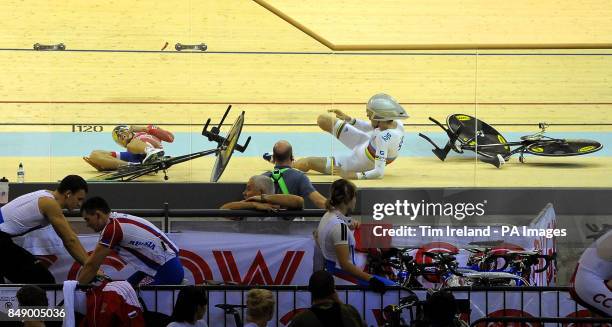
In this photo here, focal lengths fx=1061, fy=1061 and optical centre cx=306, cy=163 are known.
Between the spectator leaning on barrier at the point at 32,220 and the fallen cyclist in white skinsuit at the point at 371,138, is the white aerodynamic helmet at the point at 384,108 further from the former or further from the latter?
the spectator leaning on barrier at the point at 32,220

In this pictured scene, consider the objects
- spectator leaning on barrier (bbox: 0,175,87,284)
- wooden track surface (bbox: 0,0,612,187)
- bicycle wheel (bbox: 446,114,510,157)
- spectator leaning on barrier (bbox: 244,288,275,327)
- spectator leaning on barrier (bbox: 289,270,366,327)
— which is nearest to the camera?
spectator leaning on barrier (bbox: 289,270,366,327)

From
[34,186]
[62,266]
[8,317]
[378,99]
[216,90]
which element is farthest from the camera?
[216,90]

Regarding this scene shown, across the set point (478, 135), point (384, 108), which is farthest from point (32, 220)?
point (478, 135)

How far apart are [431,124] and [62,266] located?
18.0 ft

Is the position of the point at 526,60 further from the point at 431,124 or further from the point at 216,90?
the point at 216,90

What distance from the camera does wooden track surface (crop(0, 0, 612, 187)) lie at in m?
12.0

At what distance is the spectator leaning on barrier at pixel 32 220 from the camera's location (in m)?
7.39

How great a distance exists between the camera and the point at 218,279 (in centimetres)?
792

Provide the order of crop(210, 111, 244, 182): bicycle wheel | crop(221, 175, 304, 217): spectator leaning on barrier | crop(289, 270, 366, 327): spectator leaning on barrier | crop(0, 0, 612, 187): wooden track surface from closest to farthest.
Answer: crop(289, 270, 366, 327): spectator leaning on barrier
crop(221, 175, 304, 217): spectator leaning on barrier
crop(0, 0, 612, 187): wooden track surface
crop(210, 111, 244, 182): bicycle wheel

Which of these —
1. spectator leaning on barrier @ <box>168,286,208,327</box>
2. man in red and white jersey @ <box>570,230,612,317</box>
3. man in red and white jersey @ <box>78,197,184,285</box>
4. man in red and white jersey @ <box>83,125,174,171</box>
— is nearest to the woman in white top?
Result: man in red and white jersey @ <box>78,197,184,285</box>

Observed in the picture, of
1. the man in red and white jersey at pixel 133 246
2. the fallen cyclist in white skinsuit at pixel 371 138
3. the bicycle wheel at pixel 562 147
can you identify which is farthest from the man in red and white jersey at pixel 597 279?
the bicycle wheel at pixel 562 147

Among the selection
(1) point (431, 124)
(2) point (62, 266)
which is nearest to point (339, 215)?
(2) point (62, 266)

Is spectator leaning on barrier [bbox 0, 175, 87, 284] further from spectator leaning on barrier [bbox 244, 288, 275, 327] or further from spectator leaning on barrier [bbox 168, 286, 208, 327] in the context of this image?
spectator leaning on barrier [bbox 244, 288, 275, 327]

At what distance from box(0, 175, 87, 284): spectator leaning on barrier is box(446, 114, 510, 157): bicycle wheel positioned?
17.8ft
